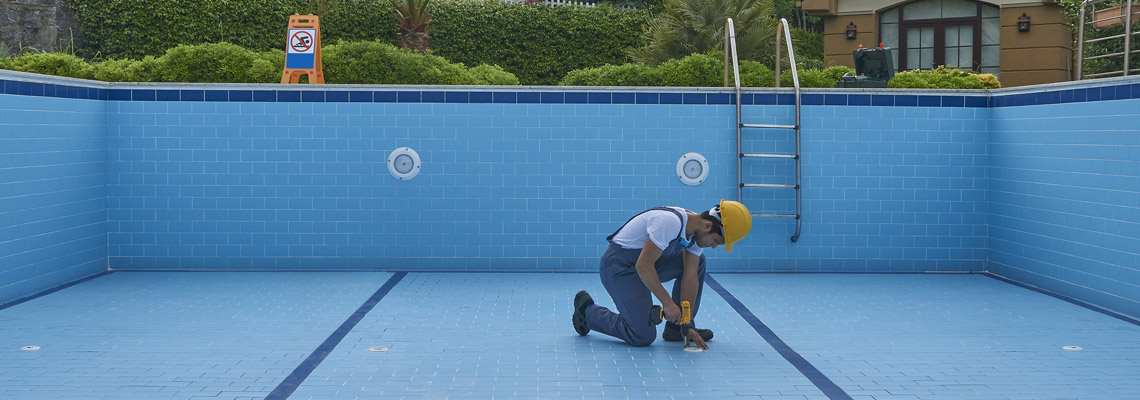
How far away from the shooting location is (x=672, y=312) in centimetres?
522

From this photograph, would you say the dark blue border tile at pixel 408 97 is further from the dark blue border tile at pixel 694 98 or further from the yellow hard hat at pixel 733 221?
the yellow hard hat at pixel 733 221

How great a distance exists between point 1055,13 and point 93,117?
14.6 meters

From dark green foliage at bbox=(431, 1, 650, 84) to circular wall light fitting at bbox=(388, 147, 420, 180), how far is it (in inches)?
Answer: 393

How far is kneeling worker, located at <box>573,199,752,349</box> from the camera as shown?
5137mm

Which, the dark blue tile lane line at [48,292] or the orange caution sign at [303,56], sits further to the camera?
the orange caution sign at [303,56]

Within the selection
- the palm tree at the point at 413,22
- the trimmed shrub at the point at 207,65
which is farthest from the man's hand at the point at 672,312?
the palm tree at the point at 413,22

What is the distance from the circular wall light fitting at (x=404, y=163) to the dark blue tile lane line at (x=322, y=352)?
122 centimetres

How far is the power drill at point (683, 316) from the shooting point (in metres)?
5.39

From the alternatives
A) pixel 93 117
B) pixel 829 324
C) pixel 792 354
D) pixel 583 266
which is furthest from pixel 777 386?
pixel 93 117

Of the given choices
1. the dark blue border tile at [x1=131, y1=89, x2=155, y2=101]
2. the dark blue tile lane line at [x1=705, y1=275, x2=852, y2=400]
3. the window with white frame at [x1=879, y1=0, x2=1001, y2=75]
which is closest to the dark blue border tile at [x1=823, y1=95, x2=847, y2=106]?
the dark blue tile lane line at [x1=705, y1=275, x2=852, y2=400]

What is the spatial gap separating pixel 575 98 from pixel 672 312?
374 cm

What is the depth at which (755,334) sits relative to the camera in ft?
19.7

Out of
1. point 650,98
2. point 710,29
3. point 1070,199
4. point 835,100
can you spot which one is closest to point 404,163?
point 650,98

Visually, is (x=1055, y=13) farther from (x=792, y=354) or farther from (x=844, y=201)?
(x=792, y=354)
